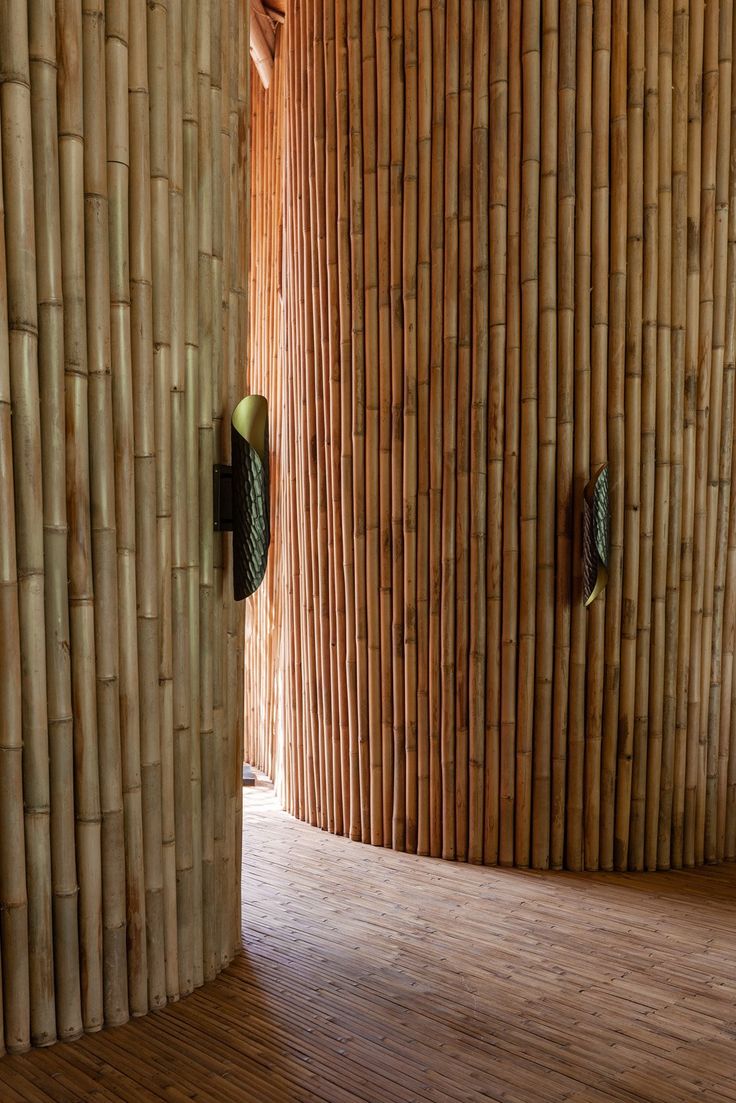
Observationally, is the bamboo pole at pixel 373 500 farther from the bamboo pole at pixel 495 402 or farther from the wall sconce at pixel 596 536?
the wall sconce at pixel 596 536

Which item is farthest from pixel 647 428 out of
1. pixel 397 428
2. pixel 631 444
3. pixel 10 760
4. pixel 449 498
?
pixel 10 760

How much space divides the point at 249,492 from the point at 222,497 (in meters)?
0.10

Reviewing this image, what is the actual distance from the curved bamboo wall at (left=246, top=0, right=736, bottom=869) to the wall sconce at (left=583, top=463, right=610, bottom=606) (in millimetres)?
98

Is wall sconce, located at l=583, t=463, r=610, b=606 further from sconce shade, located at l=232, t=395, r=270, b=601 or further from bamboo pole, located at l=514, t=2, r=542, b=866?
sconce shade, located at l=232, t=395, r=270, b=601

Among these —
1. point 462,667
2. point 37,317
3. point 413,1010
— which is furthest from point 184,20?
point 413,1010

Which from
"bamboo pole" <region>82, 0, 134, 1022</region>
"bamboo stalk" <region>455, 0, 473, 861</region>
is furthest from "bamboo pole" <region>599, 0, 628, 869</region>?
"bamboo pole" <region>82, 0, 134, 1022</region>

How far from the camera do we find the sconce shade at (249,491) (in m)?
2.11

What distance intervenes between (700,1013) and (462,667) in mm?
1186

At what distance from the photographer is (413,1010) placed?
2012 mm

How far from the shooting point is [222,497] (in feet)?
7.16

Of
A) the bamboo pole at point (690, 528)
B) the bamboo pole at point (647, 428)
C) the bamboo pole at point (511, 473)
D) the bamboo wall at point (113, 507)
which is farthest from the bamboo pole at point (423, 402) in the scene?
the bamboo wall at point (113, 507)

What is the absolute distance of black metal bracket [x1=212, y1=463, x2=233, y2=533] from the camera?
2178mm

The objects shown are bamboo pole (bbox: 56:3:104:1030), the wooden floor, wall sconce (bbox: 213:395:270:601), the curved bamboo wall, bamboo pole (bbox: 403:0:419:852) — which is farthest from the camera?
bamboo pole (bbox: 403:0:419:852)

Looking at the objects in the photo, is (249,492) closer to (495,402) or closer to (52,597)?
(52,597)
